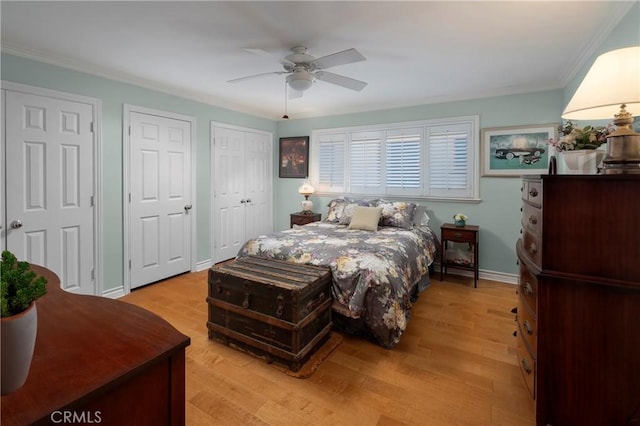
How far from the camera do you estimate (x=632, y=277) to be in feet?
4.10

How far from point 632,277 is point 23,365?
1.95 meters

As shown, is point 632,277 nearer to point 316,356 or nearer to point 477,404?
point 477,404

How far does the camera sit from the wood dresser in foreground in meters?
0.64

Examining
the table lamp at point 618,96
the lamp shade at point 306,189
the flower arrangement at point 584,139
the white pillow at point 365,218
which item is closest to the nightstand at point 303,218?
the lamp shade at point 306,189

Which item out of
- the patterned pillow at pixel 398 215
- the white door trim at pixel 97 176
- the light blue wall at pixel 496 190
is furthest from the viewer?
the patterned pillow at pixel 398 215

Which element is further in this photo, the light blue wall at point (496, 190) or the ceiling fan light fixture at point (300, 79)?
the light blue wall at point (496, 190)

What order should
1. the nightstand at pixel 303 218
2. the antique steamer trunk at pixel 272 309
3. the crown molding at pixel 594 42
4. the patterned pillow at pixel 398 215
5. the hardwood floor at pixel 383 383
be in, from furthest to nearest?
1. the nightstand at pixel 303 218
2. the patterned pillow at pixel 398 215
3. the antique steamer trunk at pixel 272 309
4. the crown molding at pixel 594 42
5. the hardwood floor at pixel 383 383

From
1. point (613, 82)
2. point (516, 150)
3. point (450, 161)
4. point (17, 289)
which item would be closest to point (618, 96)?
point (613, 82)

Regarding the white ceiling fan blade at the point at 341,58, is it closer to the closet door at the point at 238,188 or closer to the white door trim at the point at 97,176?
the white door trim at the point at 97,176

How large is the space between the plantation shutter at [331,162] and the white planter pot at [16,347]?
14.7 ft

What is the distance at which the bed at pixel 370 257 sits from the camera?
2.37 m

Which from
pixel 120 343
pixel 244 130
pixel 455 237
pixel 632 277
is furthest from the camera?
pixel 244 130

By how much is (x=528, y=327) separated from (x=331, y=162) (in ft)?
12.5

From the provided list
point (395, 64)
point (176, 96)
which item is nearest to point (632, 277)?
point (395, 64)
